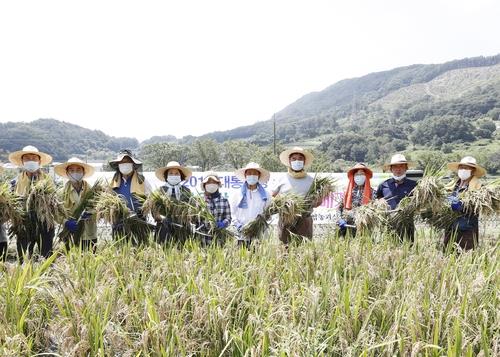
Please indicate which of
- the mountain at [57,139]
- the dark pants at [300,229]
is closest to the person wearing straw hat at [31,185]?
the dark pants at [300,229]

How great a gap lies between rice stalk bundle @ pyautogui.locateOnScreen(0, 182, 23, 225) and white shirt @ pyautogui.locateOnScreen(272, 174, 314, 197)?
299 cm

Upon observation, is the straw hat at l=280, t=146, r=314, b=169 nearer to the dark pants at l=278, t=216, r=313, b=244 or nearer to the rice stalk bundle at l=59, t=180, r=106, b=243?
the dark pants at l=278, t=216, r=313, b=244

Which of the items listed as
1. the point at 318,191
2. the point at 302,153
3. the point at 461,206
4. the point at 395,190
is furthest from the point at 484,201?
the point at 302,153

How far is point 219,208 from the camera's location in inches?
204

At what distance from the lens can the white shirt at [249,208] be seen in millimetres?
5203

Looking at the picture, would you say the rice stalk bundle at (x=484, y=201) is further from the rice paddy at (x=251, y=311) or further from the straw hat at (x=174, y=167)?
the straw hat at (x=174, y=167)

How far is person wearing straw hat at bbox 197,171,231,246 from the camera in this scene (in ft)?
16.1

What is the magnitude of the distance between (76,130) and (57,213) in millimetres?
192025

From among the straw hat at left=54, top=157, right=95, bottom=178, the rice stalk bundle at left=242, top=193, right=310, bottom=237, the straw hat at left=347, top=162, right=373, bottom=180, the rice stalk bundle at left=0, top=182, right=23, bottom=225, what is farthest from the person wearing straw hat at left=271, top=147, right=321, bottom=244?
the rice stalk bundle at left=0, top=182, right=23, bottom=225

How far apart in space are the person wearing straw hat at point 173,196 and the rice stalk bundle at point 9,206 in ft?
4.86

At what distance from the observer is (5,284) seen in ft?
9.19

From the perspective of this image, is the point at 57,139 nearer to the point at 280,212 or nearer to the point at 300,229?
the point at 300,229

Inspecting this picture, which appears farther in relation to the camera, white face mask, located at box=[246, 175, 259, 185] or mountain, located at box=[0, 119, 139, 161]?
mountain, located at box=[0, 119, 139, 161]

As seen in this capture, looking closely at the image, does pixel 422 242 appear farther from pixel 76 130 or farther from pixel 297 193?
pixel 76 130
